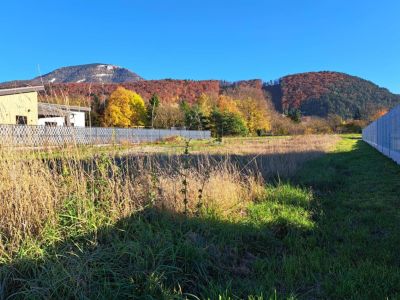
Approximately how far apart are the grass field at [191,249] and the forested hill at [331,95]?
256ft

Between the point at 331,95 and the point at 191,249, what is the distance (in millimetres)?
94804

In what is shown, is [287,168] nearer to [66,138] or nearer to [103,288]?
[66,138]

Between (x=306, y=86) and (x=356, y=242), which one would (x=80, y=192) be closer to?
(x=356, y=242)

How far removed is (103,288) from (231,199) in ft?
8.25

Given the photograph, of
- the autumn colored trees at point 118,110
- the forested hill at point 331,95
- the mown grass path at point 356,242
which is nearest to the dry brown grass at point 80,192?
the mown grass path at point 356,242

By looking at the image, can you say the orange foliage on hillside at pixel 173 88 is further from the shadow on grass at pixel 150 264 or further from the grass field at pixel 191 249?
the shadow on grass at pixel 150 264

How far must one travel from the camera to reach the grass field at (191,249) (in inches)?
90.4

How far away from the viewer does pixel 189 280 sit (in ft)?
8.07

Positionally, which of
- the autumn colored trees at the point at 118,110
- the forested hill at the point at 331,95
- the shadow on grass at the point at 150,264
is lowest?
the shadow on grass at the point at 150,264

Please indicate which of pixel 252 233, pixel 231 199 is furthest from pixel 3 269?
pixel 231 199

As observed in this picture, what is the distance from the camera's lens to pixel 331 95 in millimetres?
89812

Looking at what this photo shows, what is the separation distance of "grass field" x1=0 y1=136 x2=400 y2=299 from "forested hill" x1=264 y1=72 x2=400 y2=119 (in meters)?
78.0

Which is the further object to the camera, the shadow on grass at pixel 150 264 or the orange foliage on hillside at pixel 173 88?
the orange foliage on hillside at pixel 173 88

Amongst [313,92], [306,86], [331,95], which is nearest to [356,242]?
[331,95]
